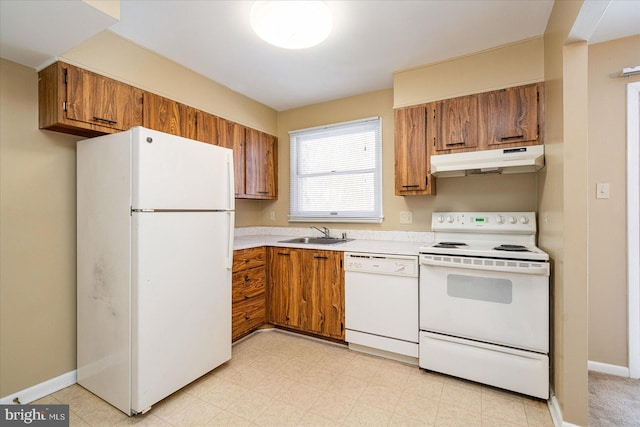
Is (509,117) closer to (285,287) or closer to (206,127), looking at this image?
(285,287)

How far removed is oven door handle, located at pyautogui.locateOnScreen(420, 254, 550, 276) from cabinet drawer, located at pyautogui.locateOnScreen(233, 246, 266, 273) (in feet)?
5.12

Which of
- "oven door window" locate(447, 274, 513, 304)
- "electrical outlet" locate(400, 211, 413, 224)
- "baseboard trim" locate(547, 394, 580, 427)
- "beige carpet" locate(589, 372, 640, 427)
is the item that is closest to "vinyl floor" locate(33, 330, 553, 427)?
"baseboard trim" locate(547, 394, 580, 427)

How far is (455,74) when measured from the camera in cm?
255

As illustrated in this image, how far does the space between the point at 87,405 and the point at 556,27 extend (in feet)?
12.6

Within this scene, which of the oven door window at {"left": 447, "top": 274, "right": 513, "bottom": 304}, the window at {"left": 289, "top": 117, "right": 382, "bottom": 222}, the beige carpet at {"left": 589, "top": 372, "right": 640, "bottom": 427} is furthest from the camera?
the window at {"left": 289, "top": 117, "right": 382, "bottom": 222}

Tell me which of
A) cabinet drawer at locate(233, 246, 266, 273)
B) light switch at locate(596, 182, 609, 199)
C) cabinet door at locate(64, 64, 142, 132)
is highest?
cabinet door at locate(64, 64, 142, 132)

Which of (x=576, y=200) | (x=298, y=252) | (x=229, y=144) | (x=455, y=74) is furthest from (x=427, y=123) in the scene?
(x=229, y=144)

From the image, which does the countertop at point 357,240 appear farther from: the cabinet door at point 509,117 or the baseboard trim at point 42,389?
the baseboard trim at point 42,389

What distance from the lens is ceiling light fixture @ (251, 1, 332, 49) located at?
166cm

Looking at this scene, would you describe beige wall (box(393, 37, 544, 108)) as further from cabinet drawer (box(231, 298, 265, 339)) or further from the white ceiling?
cabinet drawer (box(231, 298, 265, 339))

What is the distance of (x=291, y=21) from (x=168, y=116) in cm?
144

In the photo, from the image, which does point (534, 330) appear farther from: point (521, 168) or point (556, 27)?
point (556, 27)

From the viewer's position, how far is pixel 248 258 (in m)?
2.79

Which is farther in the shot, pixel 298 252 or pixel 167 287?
pixel 298 252
